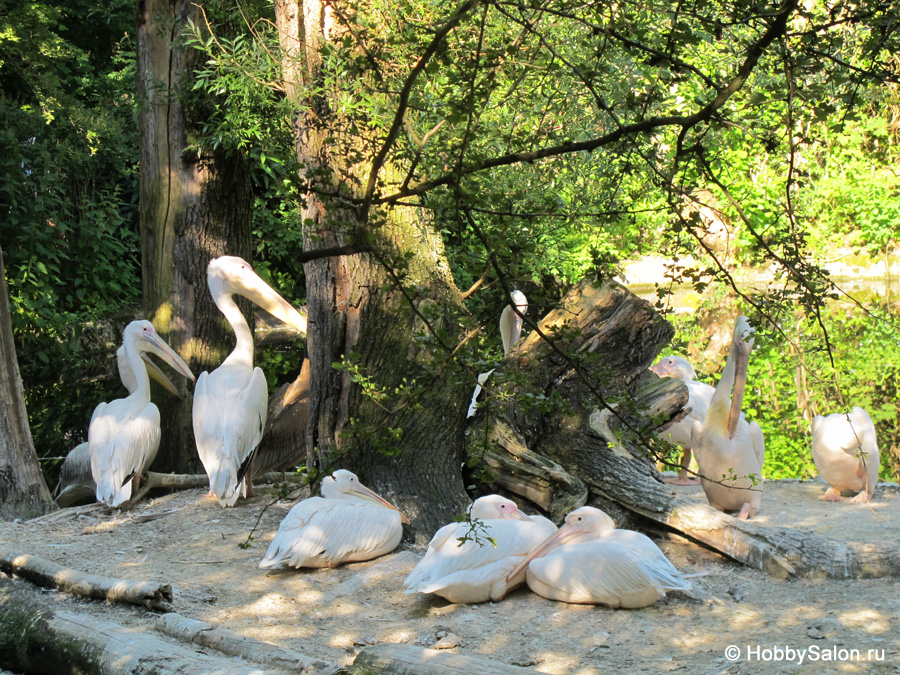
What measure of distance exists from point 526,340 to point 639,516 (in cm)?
128

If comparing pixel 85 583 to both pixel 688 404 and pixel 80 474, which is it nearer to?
pixel 80 474

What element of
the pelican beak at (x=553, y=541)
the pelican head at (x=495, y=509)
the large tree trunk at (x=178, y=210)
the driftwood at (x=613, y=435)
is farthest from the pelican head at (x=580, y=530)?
the large tree trunk at (x=178, y=210)

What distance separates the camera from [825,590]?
3.97 m

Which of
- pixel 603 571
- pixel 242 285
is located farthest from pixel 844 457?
pixel 242 285

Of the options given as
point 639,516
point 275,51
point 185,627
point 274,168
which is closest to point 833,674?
point 639,516

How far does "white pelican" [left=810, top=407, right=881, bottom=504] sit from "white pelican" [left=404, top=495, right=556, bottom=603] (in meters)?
3.69

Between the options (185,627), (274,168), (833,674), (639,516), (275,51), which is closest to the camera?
(833,674)

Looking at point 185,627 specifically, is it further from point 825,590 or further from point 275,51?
point 275,51

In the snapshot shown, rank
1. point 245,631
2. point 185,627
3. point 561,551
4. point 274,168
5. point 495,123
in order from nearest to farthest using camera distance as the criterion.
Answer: point 185,627 < point 245,631 < point 561,551 < point 495,123 < point 274,168

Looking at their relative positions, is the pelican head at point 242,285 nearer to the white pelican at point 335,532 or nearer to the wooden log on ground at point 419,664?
the white pelican at point 335,532

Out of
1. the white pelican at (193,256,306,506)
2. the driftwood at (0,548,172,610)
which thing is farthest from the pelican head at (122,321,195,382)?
the driftwood at (0,548,172,610)

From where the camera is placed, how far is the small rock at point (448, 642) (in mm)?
3270

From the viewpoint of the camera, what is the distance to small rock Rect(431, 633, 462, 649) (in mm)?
3270

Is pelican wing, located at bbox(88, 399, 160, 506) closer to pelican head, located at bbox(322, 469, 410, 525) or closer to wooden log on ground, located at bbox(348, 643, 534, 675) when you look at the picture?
pelican head, located at bbox(322, 469, 410, 525)
